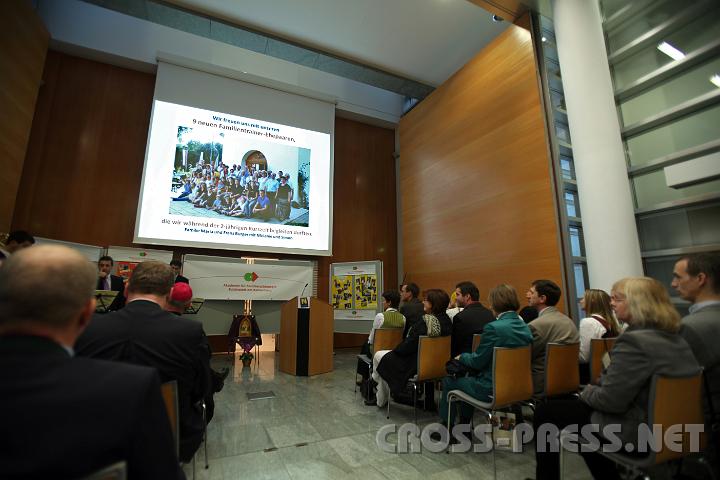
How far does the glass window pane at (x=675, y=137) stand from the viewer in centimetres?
333

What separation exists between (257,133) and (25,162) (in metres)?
3.40

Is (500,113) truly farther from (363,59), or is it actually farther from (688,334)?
(688,334)

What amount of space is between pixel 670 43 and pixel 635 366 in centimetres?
416

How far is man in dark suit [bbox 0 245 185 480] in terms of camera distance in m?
0.60

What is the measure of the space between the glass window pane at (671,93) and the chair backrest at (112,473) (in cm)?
504

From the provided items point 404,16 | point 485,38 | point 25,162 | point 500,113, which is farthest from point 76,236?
point 485,38

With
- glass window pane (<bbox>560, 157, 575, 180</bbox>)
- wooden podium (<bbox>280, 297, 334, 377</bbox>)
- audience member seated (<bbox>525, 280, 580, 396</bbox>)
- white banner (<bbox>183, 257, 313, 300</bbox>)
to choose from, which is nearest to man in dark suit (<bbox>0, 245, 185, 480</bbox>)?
audience member seated (<bbox>525, 280, 580, 396</bbox>)

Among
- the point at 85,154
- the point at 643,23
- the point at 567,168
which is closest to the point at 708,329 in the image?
the point at 567,168

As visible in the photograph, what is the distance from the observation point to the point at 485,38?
5.88 m

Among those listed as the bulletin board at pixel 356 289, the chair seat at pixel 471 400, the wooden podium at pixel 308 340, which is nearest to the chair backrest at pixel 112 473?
the chair seat at pixel 471 400

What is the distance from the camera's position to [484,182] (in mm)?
5137

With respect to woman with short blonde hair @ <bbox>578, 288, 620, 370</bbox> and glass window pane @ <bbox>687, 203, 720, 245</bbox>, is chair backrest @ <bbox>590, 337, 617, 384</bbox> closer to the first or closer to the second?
woman with short blonde hair @ <bbox>578, 288, 620, 370</bbox>

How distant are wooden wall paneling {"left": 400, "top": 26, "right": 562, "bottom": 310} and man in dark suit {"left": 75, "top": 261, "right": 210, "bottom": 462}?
390 centimetres

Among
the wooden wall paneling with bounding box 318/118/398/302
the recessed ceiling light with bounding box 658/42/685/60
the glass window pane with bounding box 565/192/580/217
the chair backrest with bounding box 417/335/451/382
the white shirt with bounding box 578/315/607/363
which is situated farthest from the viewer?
the wooden wall paneling with bounding box 318/118/398/302
